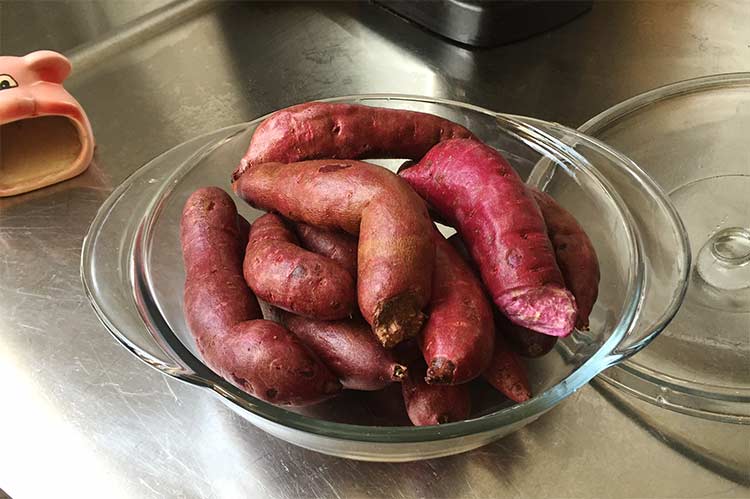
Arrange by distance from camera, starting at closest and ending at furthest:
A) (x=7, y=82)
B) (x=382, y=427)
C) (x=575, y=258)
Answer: (x=382, y=427) → (x=575, y=258) → (x=7, y=82)

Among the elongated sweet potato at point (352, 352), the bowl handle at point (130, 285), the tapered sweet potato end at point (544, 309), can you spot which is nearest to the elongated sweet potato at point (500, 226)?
the tapered sweet potato end at point (544, 309)

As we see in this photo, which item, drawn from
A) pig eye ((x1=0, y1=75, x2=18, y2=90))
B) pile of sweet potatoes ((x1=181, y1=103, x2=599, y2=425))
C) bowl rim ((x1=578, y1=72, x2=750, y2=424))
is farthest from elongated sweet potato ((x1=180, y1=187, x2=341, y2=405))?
pig eye ((x1=0, y1=75, x2=18, y2=90))

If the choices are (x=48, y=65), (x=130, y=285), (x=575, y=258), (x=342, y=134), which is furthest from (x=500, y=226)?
(x=48, y=65)

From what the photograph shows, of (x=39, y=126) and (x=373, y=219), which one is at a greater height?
(x=373, y=219)

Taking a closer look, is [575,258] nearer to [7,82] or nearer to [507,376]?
[507,376]

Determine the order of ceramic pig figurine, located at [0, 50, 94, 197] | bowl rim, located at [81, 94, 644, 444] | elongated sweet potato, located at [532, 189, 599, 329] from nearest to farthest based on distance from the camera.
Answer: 1. bowl rim, located at [81, 94, 644, 444]
2. elongated sweet potato, located at [532, 189, 599, 329]
3. ceramic pig figurine, located at [0, 50, 94, 197]

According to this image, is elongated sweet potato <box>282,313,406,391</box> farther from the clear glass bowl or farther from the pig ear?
the pig ear
